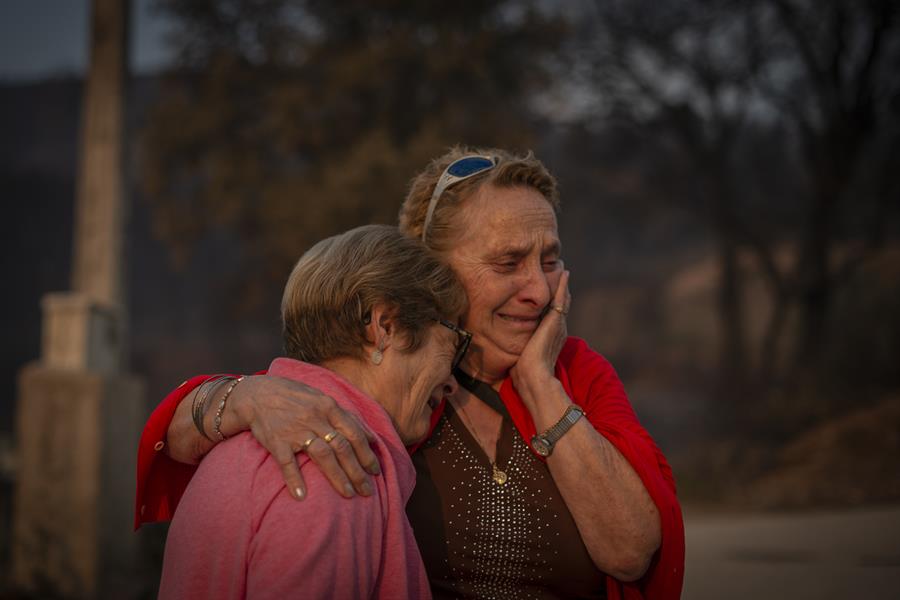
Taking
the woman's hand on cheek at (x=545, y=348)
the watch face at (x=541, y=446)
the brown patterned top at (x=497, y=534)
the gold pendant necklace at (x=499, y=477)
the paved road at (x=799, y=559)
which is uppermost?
the woman's hand on cheek at (x=545, y=348)

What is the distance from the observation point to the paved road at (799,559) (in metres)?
5.10

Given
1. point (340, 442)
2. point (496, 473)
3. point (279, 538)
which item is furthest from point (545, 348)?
point (279, 538)

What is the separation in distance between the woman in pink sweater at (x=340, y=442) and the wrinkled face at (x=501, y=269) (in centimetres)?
25

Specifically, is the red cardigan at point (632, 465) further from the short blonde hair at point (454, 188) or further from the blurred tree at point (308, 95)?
the blurred tree at point (308, 95)

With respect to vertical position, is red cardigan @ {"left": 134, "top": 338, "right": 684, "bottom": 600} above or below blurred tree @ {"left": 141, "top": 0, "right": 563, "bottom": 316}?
below

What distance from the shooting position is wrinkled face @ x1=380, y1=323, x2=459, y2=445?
205 cm

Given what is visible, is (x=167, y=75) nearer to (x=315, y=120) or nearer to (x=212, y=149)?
(x=212, y=149)

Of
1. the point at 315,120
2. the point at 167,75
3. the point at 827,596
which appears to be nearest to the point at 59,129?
the point at 167,75

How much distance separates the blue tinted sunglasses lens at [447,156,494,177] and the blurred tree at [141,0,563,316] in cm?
1086

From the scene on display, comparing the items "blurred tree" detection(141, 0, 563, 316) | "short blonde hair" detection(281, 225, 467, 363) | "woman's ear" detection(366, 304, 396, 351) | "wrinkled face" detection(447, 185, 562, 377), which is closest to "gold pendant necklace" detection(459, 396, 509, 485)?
"wrinkled face" detection(447, 185, 562, 377)

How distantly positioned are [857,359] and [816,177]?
11.1ft

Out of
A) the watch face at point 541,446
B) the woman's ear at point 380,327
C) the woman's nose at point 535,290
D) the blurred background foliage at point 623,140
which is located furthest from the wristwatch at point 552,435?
the blurred background foliage at point 623,140

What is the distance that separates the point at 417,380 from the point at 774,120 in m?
16.7

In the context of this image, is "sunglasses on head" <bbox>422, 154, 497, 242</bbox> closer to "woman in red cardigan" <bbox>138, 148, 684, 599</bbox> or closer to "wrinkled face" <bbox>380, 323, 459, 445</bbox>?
"woman in red cardigan" <bbox>138, 148, 684, 599</bbox>
